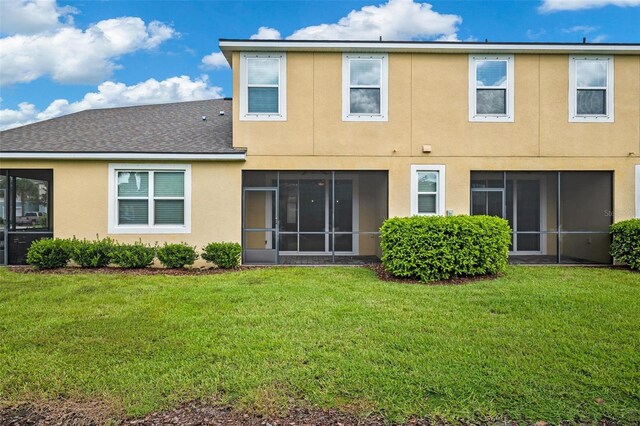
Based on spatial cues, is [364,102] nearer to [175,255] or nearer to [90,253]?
[175,255]

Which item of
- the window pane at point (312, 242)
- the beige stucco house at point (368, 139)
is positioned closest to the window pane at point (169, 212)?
the beige stucco house at point (368, 139)

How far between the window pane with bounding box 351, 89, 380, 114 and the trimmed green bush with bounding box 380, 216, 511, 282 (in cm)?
367

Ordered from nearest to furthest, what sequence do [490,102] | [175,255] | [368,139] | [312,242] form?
[175,255] → [368,139] → [490,102] → [312,242]

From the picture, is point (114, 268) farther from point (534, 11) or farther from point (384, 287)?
point (534, 11)

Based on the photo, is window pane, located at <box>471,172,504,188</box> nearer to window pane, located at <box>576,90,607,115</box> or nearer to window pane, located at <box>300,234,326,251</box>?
window pane, located at <box>576,90,607,115</box>

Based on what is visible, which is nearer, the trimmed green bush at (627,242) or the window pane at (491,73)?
the trimmed green bush at (627,242)

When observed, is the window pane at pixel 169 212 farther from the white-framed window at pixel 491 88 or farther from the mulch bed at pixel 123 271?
the white-framed window at pixel 491 88

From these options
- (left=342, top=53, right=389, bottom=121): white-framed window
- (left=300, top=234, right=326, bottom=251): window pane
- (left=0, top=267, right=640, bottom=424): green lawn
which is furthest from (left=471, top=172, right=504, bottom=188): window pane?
(left=0, top=267, right=640, bottom=424): green lawn

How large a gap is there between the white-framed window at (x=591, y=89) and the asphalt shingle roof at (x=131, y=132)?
31.0 ft

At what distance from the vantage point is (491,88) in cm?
1164

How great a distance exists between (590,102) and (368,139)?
20.5 feet

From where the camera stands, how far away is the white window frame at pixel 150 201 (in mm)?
11195

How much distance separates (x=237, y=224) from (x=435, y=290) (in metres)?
5.71

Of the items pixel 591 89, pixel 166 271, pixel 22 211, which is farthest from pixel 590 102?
pixel 22 211
